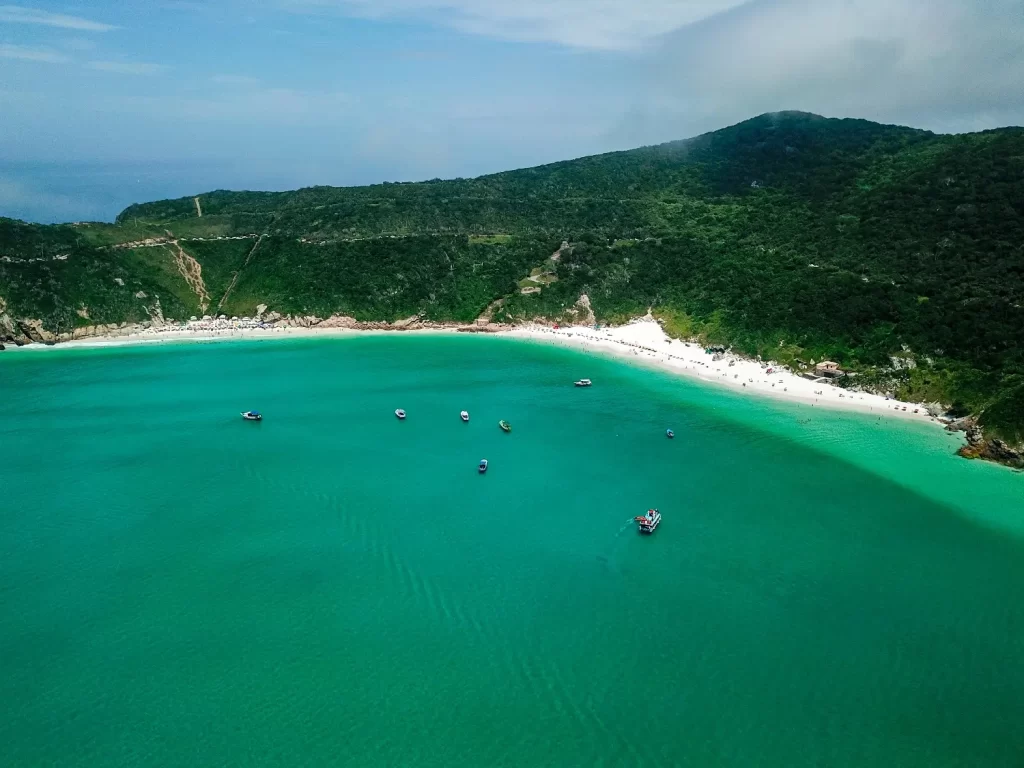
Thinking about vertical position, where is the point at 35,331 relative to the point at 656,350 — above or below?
above

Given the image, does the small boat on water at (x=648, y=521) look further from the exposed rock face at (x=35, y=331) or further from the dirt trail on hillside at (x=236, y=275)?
the exposed rock face at (x=35, y=331)

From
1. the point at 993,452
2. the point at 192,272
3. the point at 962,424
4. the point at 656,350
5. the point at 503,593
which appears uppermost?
the point at 192,272

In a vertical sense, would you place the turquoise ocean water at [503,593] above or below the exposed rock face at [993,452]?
above

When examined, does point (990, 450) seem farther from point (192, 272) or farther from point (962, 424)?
point (192, 272)

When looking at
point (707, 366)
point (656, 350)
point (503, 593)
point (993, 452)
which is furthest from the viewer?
point (656, 350)

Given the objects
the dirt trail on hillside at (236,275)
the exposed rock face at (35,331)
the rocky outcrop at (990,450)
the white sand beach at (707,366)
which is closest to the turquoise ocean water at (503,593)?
the rocky outcrop at (990,450)

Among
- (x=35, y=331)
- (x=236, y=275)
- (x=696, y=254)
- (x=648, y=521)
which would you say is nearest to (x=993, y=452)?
(x=648, y=521)
